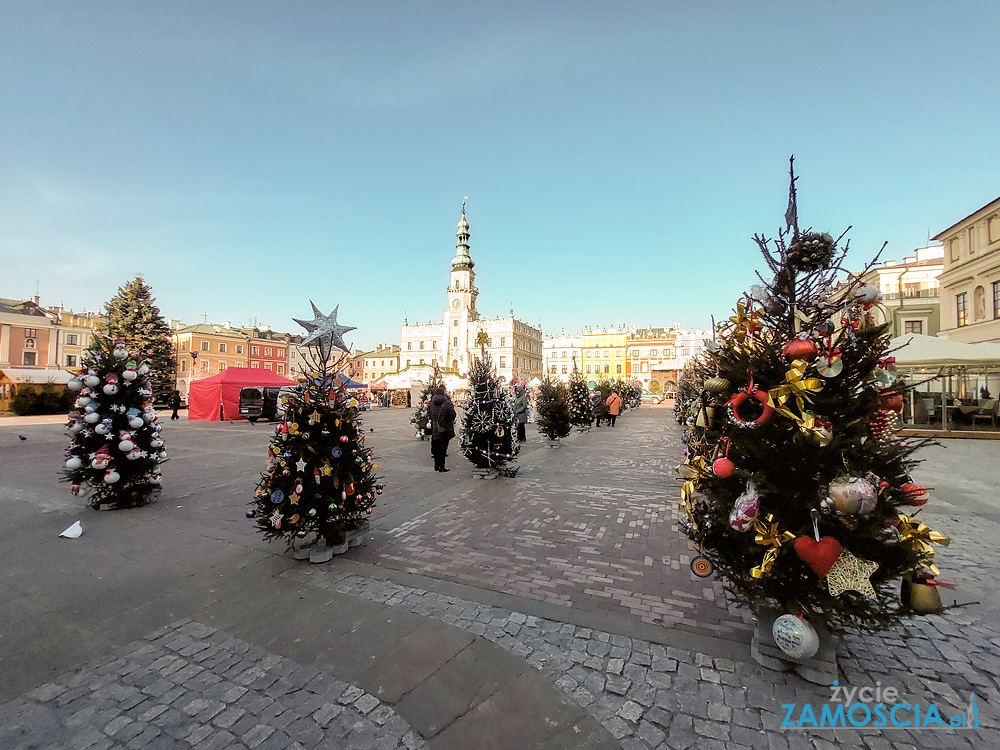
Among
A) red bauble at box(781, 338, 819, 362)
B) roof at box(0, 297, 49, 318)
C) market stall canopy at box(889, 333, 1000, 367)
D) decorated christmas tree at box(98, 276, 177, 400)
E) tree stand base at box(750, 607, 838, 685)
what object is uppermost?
roof at box(0, 297, 49, 318)

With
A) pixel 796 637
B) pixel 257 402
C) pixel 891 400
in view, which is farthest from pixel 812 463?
pixel 257 402

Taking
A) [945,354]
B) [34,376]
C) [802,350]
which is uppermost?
[945,354]

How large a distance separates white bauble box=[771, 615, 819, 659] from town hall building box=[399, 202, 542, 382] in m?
85.3

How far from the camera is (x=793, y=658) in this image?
2.68m

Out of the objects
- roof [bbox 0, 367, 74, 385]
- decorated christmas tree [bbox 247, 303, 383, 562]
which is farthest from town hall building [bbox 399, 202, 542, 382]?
decorated christmas tree [bbox 247, 303, 383, 562]

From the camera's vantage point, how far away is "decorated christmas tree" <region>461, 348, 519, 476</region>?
945 cm

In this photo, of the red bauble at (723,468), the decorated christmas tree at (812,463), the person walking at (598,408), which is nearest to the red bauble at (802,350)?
the decorated christmas tree at (812,463)

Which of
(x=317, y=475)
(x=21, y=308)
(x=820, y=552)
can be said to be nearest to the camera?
(x=820, y=552)

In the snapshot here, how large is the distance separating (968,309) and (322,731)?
32.2 meters

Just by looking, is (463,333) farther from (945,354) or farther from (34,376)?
(945,354)

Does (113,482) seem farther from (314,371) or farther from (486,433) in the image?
(486,433)

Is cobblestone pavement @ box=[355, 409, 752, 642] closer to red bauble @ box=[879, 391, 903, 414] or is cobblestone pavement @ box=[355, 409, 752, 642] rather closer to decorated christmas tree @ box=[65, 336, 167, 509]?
red bauble @ box=[879, 391, 903, 414]

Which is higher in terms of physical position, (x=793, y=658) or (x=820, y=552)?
(x=820, y=552)

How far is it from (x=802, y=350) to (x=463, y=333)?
292 ft
